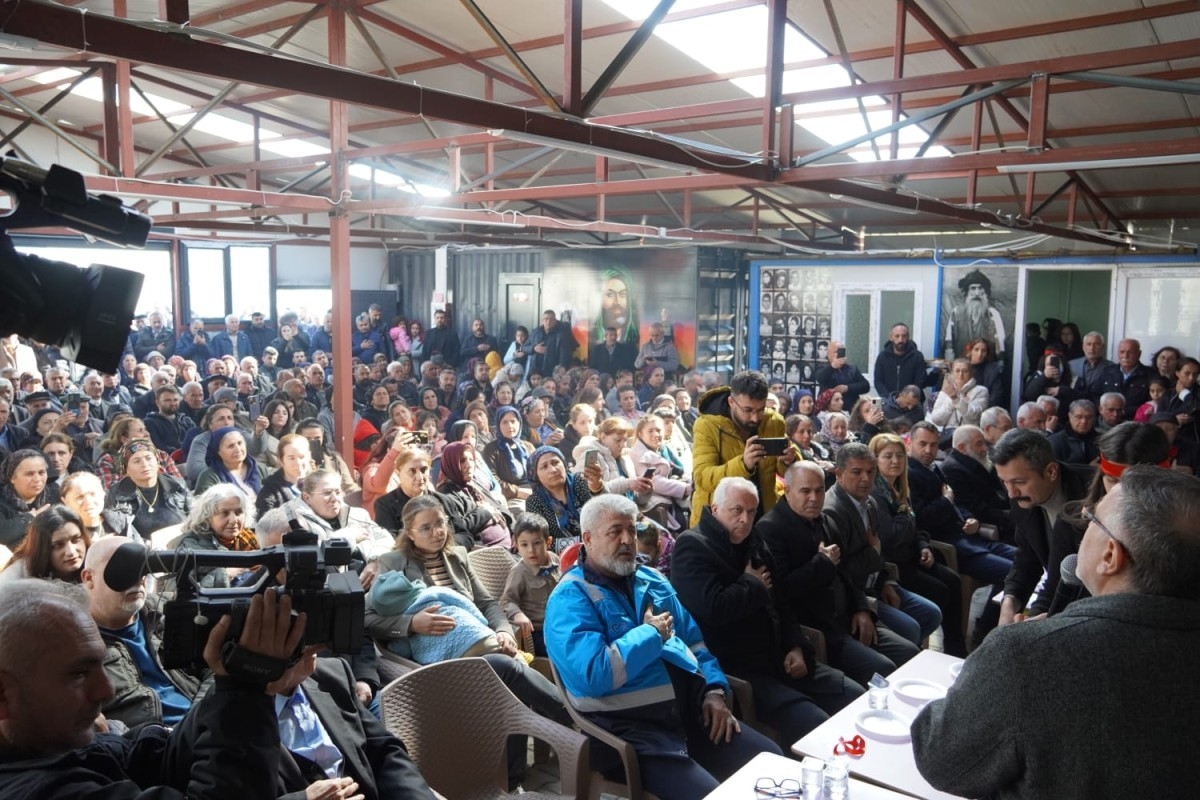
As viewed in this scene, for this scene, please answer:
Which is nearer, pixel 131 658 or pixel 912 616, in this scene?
pixel 131 658

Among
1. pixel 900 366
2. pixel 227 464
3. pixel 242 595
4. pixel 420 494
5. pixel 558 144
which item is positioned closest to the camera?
pixel 242 595

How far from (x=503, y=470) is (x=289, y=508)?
2.57 metres

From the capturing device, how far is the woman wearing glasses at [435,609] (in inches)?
144

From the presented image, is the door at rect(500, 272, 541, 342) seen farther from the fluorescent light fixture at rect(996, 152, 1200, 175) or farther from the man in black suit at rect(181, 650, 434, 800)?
the man in black suit at rect(181, 650, 434, 800)

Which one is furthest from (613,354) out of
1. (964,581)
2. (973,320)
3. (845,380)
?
(964,581)

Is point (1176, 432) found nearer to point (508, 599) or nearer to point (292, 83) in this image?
point (508, 599)

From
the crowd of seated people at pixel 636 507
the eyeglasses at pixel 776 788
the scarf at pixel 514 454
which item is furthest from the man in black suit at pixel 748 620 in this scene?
the scarf at pixel 514 454

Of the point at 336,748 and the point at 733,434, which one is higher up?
the point at 733,434

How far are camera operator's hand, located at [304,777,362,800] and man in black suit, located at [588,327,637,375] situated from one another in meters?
11.2

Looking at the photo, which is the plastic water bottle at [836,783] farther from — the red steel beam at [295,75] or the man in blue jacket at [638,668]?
the red steel beam at [295,75]

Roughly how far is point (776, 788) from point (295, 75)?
251 cm

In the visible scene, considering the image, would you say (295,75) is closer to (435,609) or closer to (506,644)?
(435,609)

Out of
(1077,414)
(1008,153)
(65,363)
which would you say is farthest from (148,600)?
(65,363)

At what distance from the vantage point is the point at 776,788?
2492 millimetres
